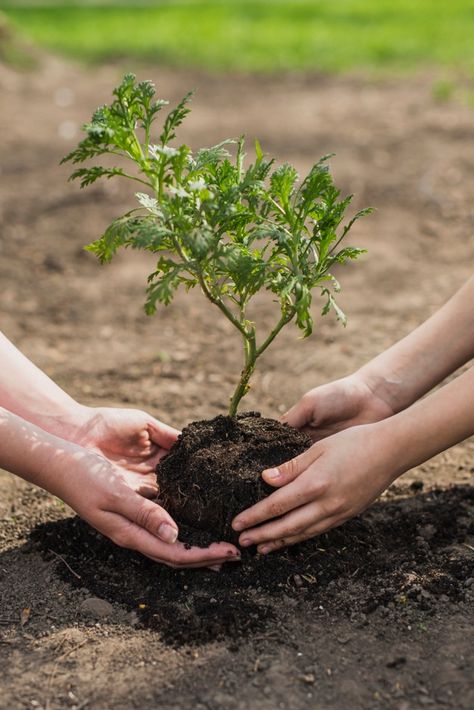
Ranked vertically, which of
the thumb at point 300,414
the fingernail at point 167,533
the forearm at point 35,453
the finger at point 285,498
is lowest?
the fingernail at point 167,533

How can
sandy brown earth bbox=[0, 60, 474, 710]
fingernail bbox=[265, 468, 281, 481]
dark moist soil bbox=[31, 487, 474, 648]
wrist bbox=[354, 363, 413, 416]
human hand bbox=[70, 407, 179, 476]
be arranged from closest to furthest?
sandy brown earth bbox=[0, 60, 474, 710] < dark moist soil bbox=[31, 487, 474, 648] < fingernail bbox=[265, 468, 281, 481] < human hand bbox=[70, 407, 179, 476] < wrist bbox=[354, 363, 413, 416]

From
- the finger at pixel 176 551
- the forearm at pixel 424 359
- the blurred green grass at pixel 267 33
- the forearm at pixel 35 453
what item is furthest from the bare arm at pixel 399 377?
the blurred green grass at pixel 267 33

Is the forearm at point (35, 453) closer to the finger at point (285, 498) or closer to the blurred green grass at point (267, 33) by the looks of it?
the finger at point (285, 498)

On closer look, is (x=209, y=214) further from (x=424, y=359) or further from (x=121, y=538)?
(x=424, y=359)

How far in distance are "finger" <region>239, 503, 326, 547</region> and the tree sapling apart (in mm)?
99

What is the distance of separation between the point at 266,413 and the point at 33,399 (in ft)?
3.75

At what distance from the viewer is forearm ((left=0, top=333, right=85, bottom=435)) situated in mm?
3096

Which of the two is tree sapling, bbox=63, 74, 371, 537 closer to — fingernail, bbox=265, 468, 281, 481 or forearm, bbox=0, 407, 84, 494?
fingernail, bbox=265, 468, 281, 481

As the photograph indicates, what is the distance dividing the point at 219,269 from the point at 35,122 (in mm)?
6337

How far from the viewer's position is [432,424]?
2.63 metres

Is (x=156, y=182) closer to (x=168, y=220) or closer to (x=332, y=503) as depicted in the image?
(x=168, y=220)

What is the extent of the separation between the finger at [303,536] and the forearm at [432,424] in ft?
0.82

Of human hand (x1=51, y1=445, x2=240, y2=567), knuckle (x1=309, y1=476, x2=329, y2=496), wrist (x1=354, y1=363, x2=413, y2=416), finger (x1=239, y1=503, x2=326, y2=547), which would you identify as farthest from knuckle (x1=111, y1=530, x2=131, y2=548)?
wrist (x1=354, y1=363, x2=413, y2=416)

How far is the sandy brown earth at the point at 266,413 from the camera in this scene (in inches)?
92.7
